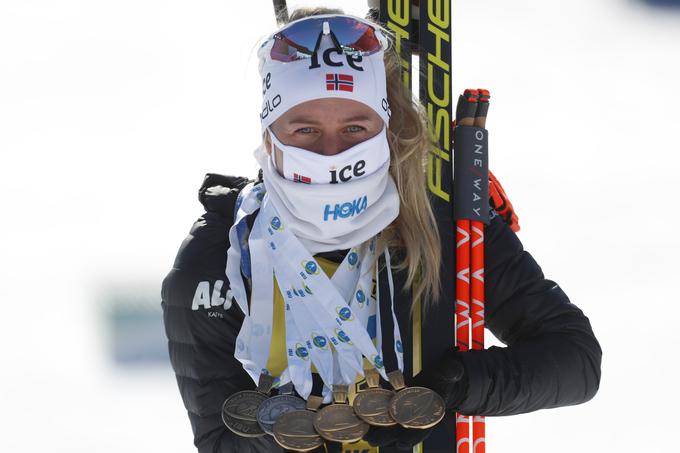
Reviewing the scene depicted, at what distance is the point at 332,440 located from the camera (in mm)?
2588

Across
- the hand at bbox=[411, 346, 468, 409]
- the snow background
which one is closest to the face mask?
the hand at bbox=[411, 346, 468, 409]

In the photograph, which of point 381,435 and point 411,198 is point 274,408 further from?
point 411,198

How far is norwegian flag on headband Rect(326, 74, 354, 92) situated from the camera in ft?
9.00

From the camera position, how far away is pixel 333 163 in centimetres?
271

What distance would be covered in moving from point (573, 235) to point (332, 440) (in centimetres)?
311

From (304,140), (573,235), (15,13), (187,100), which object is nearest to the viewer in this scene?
(304,140)

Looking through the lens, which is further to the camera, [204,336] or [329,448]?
[204,336]

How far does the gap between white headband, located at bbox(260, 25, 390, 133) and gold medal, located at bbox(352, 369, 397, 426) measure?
740 mm

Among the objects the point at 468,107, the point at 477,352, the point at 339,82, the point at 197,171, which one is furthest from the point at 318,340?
the point at 197,171

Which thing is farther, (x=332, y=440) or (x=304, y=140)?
(x=304, y=140)

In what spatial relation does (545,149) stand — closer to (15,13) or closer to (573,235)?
(573,235)

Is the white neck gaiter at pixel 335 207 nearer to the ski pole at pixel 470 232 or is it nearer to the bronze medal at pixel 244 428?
the ski pole at pixel 470 232

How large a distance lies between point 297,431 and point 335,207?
0.61 m

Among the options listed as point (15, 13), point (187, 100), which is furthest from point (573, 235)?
point (15, 13)
